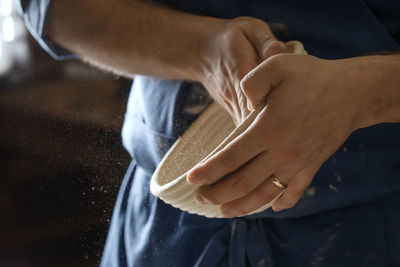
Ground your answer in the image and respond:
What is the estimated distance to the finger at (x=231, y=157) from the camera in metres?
0.29

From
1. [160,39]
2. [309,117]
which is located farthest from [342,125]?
[160,39]

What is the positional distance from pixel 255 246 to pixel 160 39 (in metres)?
0.22

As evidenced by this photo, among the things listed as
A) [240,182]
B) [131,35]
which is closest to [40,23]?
[131,35]

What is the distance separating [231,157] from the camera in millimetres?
296

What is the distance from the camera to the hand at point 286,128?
0.30 metres

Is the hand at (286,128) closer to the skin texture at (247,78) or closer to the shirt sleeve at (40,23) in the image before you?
the skin texture at (247,78)

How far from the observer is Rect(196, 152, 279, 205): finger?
0.31 metres

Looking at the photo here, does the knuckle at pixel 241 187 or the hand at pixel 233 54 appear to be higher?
the hand at pixel 233 54

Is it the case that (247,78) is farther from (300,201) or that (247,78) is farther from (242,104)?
(300,201)

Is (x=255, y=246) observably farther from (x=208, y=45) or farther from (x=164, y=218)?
(x=208, y=45)

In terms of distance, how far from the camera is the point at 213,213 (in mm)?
367

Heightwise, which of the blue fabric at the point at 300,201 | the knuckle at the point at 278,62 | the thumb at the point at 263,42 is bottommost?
the blue fabric at the point at 300,201

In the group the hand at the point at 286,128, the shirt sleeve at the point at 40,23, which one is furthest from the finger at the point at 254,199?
the shirt sleeve at the point at 40,23

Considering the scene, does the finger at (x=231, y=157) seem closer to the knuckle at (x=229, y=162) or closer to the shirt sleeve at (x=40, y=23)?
the knuckle at (x=229, y=162)
